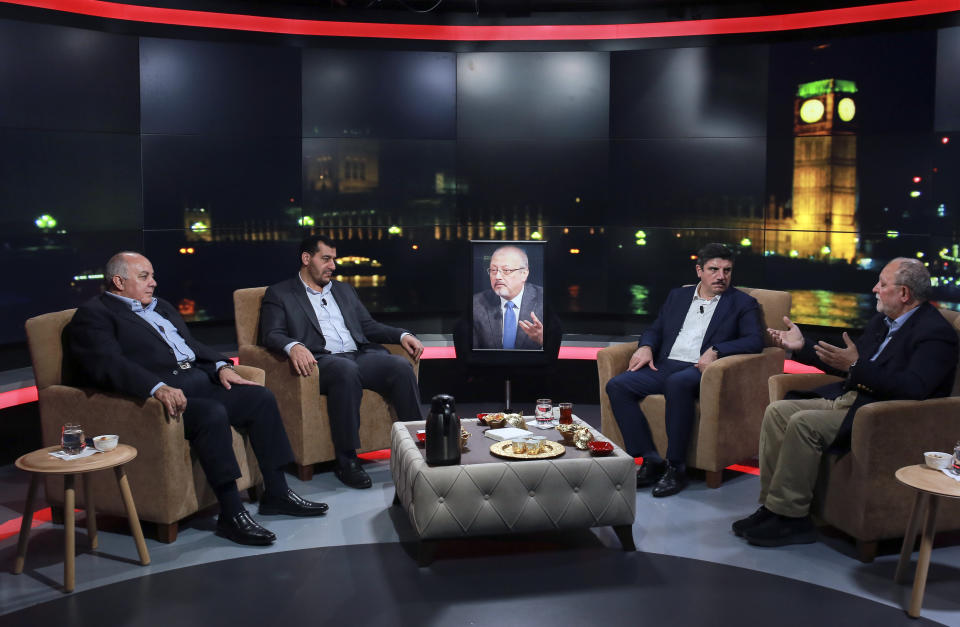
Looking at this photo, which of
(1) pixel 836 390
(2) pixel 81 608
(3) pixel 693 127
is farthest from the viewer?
(3) pixel 693 127

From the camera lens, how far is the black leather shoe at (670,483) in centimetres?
433

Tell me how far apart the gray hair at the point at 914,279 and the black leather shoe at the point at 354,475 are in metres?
2.57

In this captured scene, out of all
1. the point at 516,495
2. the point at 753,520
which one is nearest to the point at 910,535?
the point at 753,520

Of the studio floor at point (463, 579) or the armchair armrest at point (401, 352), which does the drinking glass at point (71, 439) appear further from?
the armchair armrest at point (401, 352)

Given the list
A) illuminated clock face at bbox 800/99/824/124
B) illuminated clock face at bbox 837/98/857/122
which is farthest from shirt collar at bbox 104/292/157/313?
illuminated clock face at bbox 837/98/857/122

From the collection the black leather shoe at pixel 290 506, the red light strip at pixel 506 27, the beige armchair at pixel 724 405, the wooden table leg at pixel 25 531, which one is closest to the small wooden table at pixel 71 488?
the wooden table leg at pixel 25 531

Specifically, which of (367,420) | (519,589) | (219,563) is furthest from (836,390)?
(219,563)

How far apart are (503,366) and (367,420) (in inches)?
41.5

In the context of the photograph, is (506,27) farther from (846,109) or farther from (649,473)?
(649,473)

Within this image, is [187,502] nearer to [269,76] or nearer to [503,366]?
[503,366]

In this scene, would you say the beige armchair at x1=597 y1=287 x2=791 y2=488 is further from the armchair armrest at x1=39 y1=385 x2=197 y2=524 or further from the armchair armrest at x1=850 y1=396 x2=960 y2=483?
the armchair armrest at x1=39 y1=385 x2=197 y2=524

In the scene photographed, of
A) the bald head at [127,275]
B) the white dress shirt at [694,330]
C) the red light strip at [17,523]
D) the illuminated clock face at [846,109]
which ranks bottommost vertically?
the red light strip at [17,523]

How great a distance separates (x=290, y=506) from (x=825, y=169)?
421cm

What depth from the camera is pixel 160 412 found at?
361cm
